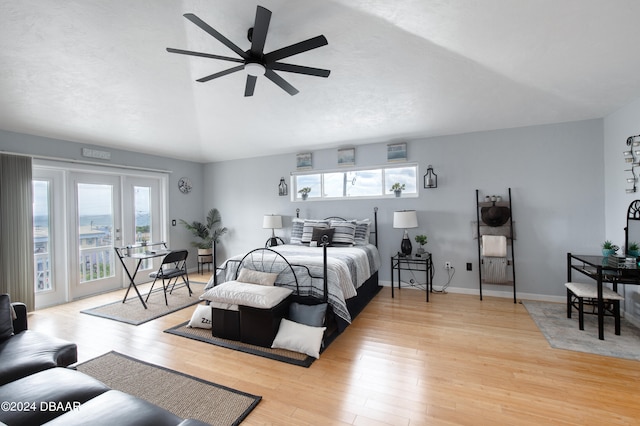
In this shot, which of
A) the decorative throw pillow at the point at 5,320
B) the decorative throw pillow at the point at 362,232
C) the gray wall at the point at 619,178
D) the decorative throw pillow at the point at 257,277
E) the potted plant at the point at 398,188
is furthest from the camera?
the potted plant at the point at 398,188

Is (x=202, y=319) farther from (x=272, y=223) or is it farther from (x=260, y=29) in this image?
(x=260, y=29)

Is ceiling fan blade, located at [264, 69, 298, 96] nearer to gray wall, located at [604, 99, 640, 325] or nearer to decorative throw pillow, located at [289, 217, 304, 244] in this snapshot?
decorative throw pillow, located at [289, 217, 304, 244]

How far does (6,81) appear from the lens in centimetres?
279

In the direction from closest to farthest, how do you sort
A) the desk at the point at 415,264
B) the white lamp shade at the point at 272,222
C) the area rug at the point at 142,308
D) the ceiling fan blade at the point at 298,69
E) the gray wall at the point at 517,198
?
the ceiling fan blade at the point at 298,69 < the area rug at the point at 142,308 < the gray wall at the point at 517,198 < the desk at the point at 415,264 < the white lamp shade at the point at 272,222

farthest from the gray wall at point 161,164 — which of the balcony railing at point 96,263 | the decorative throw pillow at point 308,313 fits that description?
the decorative throw pillow at point 308,313

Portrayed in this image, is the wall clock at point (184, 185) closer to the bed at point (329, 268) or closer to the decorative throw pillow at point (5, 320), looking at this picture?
the bed at point (329, 268)

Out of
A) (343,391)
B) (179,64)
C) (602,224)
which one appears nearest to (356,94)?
(179,64)

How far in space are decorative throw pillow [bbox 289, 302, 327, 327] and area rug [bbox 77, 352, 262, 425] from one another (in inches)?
35.3

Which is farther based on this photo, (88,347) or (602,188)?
(602,188)

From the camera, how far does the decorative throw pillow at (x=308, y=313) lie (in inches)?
111

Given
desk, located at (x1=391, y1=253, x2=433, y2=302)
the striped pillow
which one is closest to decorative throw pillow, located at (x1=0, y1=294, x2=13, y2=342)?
the striped pillow

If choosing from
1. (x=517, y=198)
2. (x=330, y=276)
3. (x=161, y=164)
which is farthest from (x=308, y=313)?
(x=161, y=164)

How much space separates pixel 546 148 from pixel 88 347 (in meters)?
6.24

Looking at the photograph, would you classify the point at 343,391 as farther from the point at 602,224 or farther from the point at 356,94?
the point at 602,224
